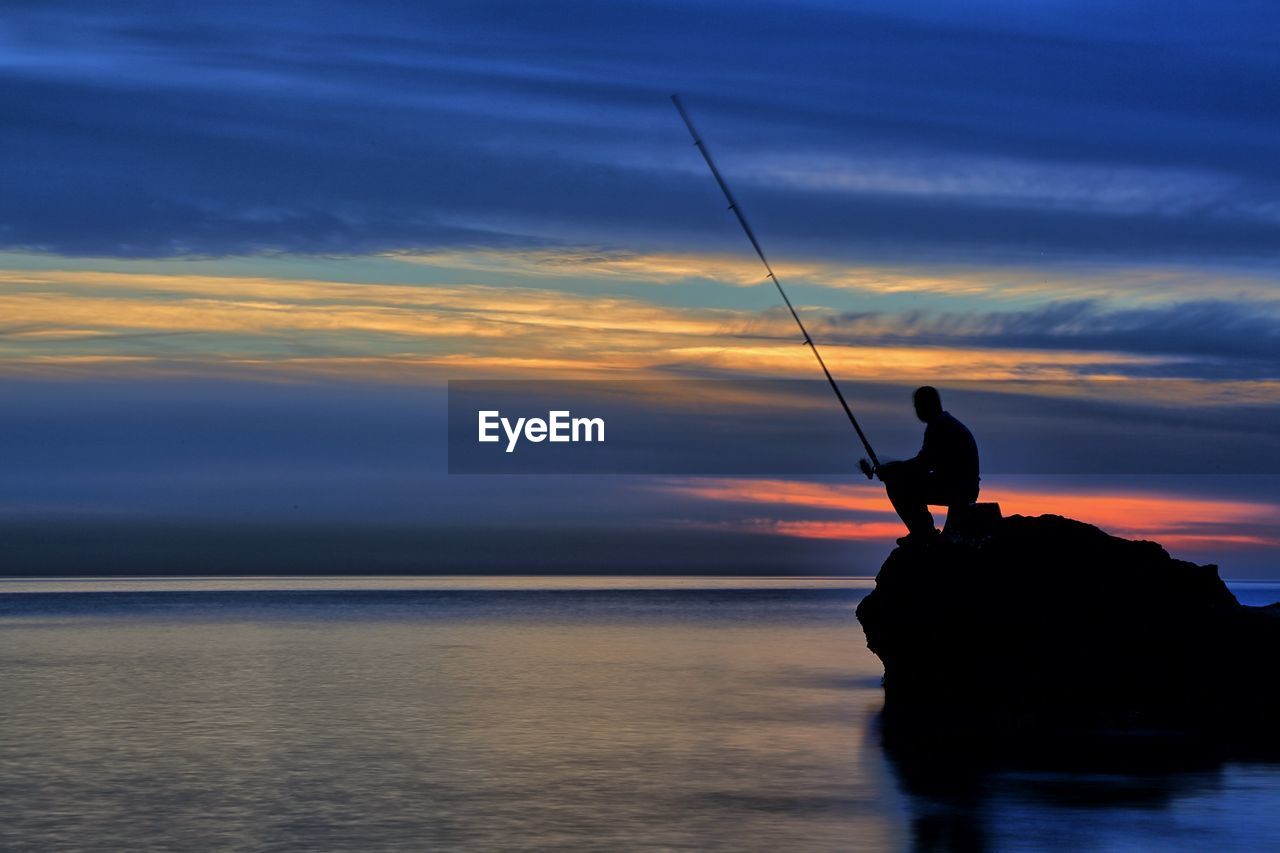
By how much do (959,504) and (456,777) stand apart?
6.46 metres

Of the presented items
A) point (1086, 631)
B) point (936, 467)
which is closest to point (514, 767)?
point (936, 467)

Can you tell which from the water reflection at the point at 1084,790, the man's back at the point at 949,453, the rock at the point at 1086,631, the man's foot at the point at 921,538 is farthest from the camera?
the man's foot at the point at 921,538

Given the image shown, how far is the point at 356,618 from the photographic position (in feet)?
157

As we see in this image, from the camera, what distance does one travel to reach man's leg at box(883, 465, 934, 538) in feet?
56.5

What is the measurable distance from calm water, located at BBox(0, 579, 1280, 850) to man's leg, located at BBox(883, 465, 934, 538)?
2362mm

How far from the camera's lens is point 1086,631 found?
1720 cm

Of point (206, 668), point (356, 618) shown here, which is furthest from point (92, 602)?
point (206, 668)

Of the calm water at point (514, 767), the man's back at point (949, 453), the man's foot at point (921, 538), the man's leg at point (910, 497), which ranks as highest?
the man's back at point (949, 453)

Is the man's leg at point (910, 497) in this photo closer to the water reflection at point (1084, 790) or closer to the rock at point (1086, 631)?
the rock at point (1086, 631)

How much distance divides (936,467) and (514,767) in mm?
5542

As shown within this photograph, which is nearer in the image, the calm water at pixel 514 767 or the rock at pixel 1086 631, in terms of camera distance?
the calm water at pixel 514 767

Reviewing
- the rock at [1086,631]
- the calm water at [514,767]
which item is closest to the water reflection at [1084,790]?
the calm water at [514,767]

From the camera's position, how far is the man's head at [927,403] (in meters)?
17.2

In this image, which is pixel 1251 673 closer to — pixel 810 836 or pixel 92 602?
pixel 810 836
